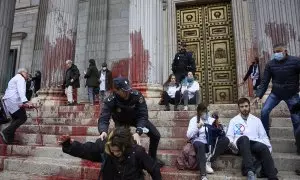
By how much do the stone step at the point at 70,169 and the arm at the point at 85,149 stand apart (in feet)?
4.77

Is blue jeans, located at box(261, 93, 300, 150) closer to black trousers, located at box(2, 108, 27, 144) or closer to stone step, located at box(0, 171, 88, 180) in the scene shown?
stone step, located at box(0, 171, 88, 180)

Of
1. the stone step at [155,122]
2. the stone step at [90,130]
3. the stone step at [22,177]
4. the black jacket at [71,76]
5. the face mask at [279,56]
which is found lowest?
the stone step at [22,177]

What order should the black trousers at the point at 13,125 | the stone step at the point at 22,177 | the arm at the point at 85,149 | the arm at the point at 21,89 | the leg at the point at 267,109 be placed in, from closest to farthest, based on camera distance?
the arm at the point at 85,149
the stone step at the point at 22,177
the leg at the point at 267,109
the arm at the point at 21,89
the black trousers at the point at 13,125

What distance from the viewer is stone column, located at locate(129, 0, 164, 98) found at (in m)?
8.23

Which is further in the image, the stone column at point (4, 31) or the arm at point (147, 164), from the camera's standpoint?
the stone column at point (4, 31)

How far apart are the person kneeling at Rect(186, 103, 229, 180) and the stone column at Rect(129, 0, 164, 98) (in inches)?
142

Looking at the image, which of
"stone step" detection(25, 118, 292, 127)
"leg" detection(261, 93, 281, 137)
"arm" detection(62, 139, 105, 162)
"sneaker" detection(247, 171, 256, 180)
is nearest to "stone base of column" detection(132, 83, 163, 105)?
"stone step" detection(25, 118, 292, 127)

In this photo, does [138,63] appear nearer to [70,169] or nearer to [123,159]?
[70,169]

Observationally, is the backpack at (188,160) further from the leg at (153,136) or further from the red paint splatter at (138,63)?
the red paint splatter at (138,63)

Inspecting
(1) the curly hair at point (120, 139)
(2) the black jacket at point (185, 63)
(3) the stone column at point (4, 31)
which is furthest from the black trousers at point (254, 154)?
(3) the stone column at point (4, 31)

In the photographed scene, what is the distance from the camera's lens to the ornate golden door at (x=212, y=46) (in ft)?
35.1

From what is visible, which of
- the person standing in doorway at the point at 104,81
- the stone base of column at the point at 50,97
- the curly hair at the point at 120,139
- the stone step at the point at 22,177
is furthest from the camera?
the person standing in doorway at the point at 104,81

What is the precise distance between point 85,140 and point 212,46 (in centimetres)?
720

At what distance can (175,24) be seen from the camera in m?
11.5
